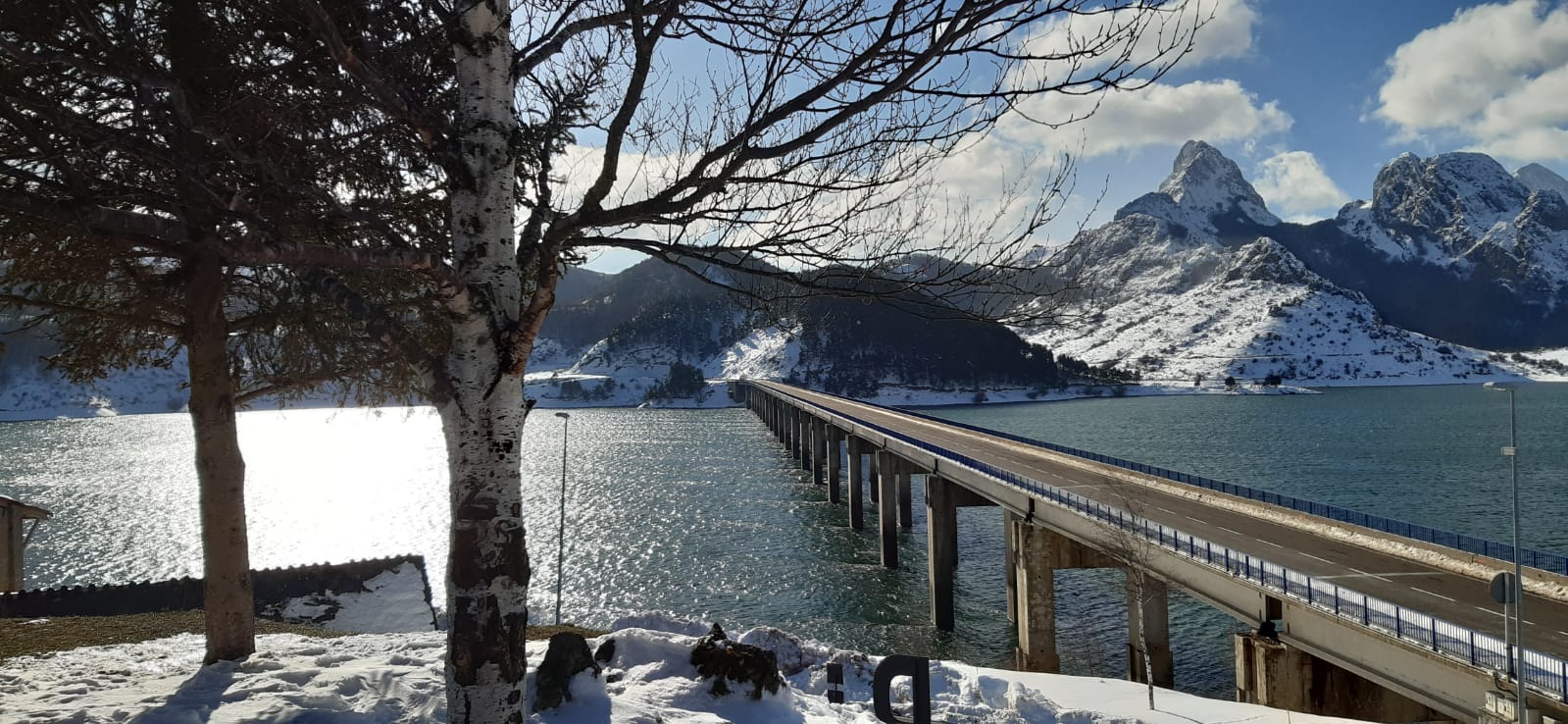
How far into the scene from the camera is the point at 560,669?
31.8 ft

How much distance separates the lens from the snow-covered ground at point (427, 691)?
8.06 m

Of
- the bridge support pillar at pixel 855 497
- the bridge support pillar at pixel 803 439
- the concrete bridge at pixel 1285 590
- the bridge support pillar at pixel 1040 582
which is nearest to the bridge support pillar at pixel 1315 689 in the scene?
the concrete bridge at pixel 1285 590

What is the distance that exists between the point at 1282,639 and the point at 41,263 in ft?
71.7

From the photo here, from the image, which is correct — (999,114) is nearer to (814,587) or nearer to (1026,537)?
(1026,537)

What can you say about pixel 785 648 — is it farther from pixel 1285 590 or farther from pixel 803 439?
pixel 803 439

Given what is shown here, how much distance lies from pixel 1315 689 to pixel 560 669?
1538 centimetres

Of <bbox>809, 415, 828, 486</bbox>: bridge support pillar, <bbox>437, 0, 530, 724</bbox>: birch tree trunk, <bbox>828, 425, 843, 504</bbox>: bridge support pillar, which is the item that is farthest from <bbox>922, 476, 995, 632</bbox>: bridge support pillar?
<bbox>809, 415, 828, 486</bbox>: bridge support pillar

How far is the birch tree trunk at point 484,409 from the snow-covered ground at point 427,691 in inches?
158

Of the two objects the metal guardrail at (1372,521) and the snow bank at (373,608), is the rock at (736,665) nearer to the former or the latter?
the snow bank at (373,608)

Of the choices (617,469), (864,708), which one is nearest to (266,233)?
(864,708)

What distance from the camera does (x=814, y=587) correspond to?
1374 inches

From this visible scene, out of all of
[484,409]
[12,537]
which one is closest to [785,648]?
[484,409]

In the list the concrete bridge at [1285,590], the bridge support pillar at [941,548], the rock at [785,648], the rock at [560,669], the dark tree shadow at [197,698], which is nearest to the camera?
the dark tree shadow at [197,698]

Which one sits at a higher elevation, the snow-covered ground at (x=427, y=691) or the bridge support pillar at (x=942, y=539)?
the snow-covered ground at (x=427, y=691)
